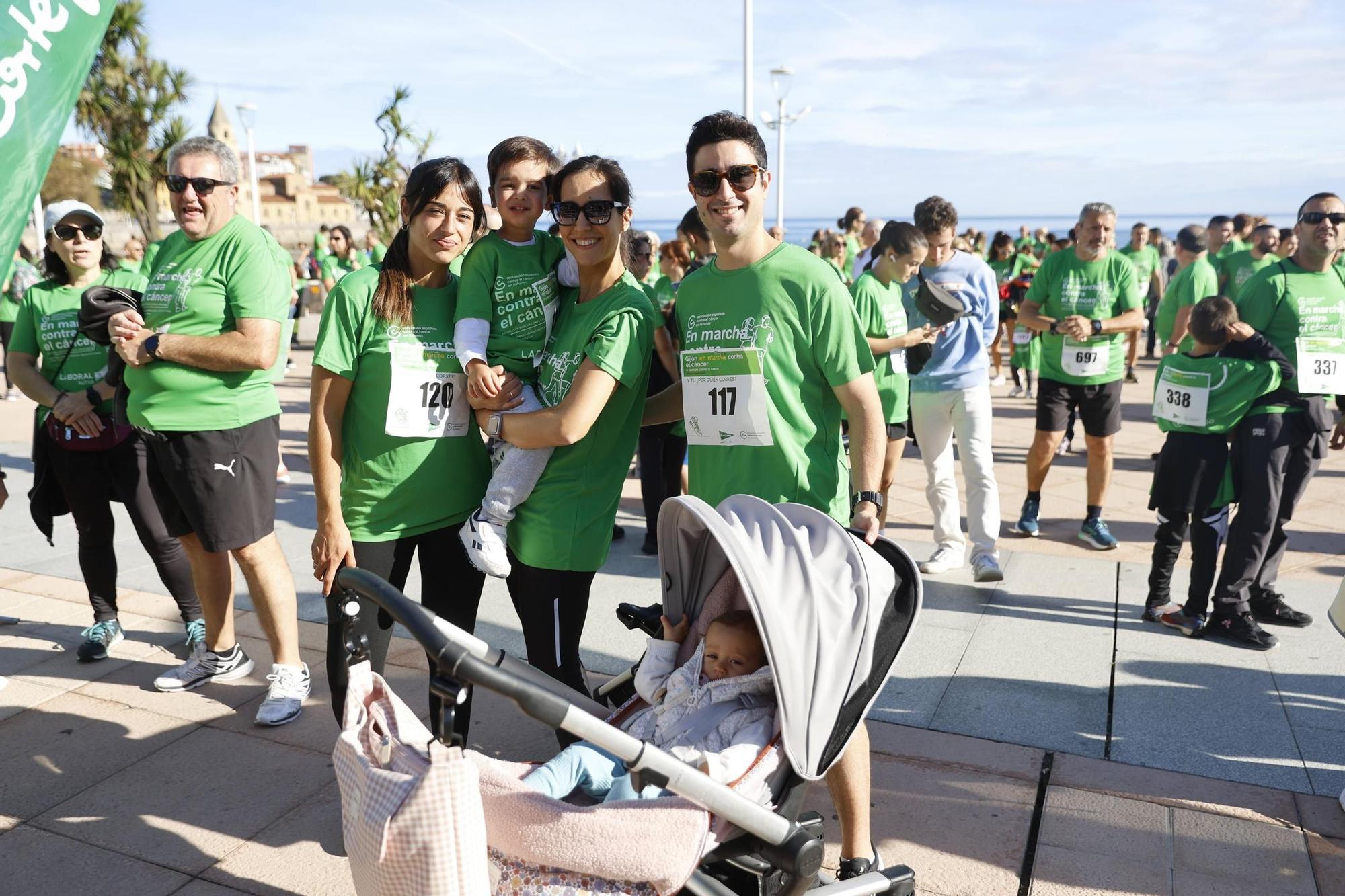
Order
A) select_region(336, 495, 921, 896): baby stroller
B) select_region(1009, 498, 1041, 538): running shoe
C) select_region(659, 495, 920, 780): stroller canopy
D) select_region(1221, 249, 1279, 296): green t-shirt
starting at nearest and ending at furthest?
select_region(336, 495, 921, 896): baby stroller
select_region(659, 495, 920, 780): stroller canopy
select_region(1009, 498, 1041, 538): running shoe
select_region(1221, 249, 1279, 296): green t-shirt

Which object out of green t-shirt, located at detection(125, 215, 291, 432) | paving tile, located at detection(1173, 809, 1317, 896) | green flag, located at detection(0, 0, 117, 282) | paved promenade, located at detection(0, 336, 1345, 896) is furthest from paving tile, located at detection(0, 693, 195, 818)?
paving tile, located at detection(1173, 809, 1317, 896)

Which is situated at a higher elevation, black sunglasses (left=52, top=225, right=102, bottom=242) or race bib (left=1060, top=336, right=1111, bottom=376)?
black sunglasses (left=52, top=225, right=102, bottom=242)

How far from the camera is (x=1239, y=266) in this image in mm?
10164

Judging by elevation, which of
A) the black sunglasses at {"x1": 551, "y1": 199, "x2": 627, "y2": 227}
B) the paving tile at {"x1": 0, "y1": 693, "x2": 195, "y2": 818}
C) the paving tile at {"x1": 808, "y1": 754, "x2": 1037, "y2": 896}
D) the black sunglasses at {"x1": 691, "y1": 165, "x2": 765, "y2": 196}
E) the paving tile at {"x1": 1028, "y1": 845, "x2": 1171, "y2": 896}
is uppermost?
the black sunglasses at {"x1": 691, "y1": 165, "x2": 765, "y2": 196}

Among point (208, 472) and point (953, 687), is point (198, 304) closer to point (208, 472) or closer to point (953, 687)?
point (208, 472)

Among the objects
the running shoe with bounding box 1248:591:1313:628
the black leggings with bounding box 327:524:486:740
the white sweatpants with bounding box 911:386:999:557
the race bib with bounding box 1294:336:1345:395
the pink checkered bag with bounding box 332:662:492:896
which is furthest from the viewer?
the white sweatpants with bounding box 911:386:999:557

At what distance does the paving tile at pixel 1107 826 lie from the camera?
9.81 feet

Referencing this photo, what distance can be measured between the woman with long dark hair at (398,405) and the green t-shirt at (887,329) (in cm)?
284

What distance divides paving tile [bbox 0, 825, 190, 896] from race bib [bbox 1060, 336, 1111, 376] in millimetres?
5503

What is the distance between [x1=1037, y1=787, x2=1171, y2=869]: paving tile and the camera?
2990mm

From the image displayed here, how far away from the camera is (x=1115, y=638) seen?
4.71 metres

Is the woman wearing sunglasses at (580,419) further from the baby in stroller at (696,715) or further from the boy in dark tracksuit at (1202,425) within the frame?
the boy in dark tracksuit at (1202,425)

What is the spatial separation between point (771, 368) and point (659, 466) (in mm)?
3523

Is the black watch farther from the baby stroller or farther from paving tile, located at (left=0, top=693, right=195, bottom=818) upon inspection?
paving tile, located at (left=0, top=693, right=195, bottom=818)
